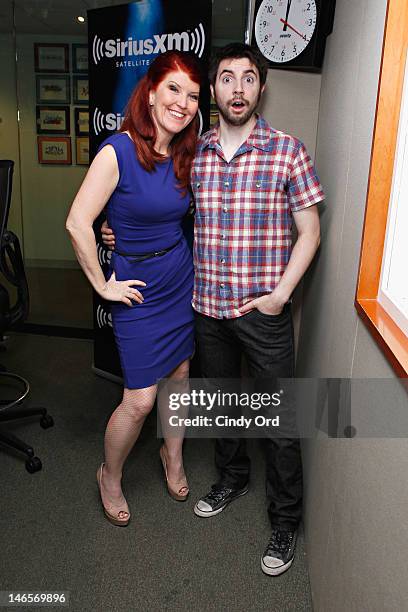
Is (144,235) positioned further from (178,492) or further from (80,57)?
(80,57)

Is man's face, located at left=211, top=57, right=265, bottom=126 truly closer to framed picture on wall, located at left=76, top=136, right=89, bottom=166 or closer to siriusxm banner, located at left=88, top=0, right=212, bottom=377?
siriusxm banner, located at left=88, top=0, right=212, bottom=377

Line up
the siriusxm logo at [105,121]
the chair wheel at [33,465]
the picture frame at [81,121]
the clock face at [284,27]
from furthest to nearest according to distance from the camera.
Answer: the picture frame at [81,121] < the siriusxm logo at [105,121] < the chair wheel at [33,465] < the clock face at [284,27]

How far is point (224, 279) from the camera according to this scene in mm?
1961

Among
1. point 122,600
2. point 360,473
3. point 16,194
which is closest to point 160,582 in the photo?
point 122,600

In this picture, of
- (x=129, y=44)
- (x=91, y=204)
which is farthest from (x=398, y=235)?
(x=129, y=44)

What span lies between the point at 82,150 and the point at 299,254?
9.10ft

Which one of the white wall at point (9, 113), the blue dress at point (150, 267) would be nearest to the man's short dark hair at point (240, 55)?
the blue dress at point (150, 267)

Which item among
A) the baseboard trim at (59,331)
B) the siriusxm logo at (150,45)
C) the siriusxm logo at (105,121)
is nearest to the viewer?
the siriusxm logo at (150,45)

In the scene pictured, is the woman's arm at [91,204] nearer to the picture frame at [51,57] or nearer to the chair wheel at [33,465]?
the chair wheel at [33,465]

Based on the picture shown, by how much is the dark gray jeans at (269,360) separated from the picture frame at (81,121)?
100 inches

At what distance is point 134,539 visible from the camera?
6.87 ft

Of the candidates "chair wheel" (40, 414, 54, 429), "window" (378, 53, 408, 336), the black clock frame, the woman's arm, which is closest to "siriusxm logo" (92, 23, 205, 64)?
the black clock frame

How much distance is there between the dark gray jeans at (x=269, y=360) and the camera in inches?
77.7

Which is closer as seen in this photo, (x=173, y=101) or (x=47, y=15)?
(x=173, y=101)
